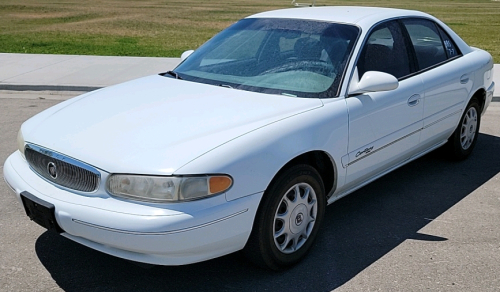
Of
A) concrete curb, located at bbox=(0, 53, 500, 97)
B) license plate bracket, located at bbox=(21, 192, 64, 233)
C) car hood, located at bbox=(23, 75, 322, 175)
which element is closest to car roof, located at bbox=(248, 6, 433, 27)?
car hood, located at bbox=(23, 75, 322, 175)

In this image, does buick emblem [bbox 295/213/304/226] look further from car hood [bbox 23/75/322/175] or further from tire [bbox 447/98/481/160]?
tire [bbox 447/98/481/160]

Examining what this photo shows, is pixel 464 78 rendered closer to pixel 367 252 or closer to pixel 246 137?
pixel 367 252

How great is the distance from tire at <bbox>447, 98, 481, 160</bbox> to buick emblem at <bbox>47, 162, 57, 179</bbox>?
3.63 metres

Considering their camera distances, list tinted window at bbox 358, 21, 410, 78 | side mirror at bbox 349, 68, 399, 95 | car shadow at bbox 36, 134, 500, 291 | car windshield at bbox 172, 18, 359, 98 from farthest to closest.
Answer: tinted window at bbox 358, 21, 410, 78
car windshield at bbox 172, 18, 359, 98
side mirror at bbox 349, 68, 399, 95
car shadow at bbox 36, 134, 500, 291

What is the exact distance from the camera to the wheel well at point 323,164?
12.6 feet

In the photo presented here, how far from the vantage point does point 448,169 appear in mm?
5742

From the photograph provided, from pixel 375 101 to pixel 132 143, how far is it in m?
1.74

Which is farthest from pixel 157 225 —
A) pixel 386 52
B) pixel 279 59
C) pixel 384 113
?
pixel 386 52

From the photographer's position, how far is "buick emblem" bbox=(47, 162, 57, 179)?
3463 mm

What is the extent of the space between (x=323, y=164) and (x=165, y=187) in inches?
49.6

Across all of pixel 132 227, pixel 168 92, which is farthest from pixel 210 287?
pixel 168 92

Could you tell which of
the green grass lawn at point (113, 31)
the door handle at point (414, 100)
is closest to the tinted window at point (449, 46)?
the door handle at point (414, 100)

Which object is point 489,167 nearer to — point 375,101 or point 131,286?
point 375,101

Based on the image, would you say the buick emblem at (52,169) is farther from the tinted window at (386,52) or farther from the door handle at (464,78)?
the door handle at (464,78)
